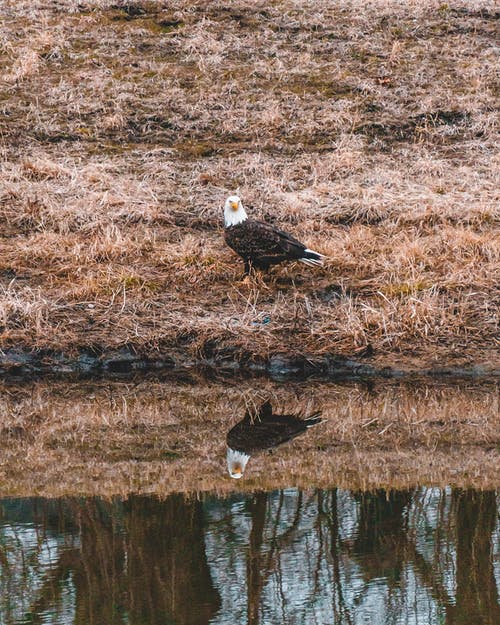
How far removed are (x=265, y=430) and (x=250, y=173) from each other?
607 centimetres

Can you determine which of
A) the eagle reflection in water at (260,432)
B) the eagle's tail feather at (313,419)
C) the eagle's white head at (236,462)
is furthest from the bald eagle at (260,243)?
the eagle's white head at (236,462)

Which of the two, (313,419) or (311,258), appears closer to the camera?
(313,419)

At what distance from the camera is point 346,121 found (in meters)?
15.2

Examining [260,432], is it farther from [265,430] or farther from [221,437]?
[221,437]

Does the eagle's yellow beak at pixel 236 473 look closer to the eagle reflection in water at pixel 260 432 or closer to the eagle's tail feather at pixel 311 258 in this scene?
the eagle reflection in water at pixel 260 432

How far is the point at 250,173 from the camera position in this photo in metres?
13.6

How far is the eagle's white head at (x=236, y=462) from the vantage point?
7.31 m

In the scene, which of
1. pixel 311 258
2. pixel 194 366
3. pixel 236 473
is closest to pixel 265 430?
pixel 236 473

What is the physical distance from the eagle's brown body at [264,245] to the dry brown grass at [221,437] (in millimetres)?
1704

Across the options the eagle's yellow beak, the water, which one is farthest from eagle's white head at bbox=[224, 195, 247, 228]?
the water

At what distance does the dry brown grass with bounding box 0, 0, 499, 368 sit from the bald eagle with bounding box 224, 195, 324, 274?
32 cm

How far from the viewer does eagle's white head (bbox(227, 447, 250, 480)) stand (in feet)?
24.0

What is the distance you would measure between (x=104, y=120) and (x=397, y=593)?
11172 mm

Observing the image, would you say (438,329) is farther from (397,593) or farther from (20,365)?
(397,593)
